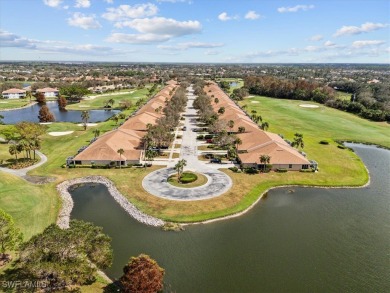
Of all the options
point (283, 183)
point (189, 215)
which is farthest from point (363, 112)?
point (189, 215)

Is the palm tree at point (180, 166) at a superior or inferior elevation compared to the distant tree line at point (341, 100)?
inferior

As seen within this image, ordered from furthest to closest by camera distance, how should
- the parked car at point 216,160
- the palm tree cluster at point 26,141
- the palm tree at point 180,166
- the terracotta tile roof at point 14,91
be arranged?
1. the terracotta tile roof at point 14,91
2. the parked car at point 216,160
3. the palm tree cluster at point 26,141
4. the palm tree at point 180,166

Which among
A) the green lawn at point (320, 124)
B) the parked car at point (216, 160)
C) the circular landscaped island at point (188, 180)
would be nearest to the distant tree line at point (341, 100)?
the green lawn at point (320, 124)

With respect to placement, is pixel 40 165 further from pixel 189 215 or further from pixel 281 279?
pixel 281 279

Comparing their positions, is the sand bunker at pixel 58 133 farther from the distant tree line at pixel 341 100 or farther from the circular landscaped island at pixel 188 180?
the distant tree line at pixel 341 100

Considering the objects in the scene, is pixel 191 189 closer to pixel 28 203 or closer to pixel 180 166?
pixel 180 166

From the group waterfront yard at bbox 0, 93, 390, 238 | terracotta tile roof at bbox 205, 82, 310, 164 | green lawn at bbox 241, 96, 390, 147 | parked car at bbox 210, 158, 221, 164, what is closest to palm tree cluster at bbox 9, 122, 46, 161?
waterfront yard at bbox 0, 93, 390, 238

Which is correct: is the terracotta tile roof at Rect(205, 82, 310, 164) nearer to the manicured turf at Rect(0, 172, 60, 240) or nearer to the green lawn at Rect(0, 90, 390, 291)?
the green lawn at Rect(0, 90, 390, 291)
